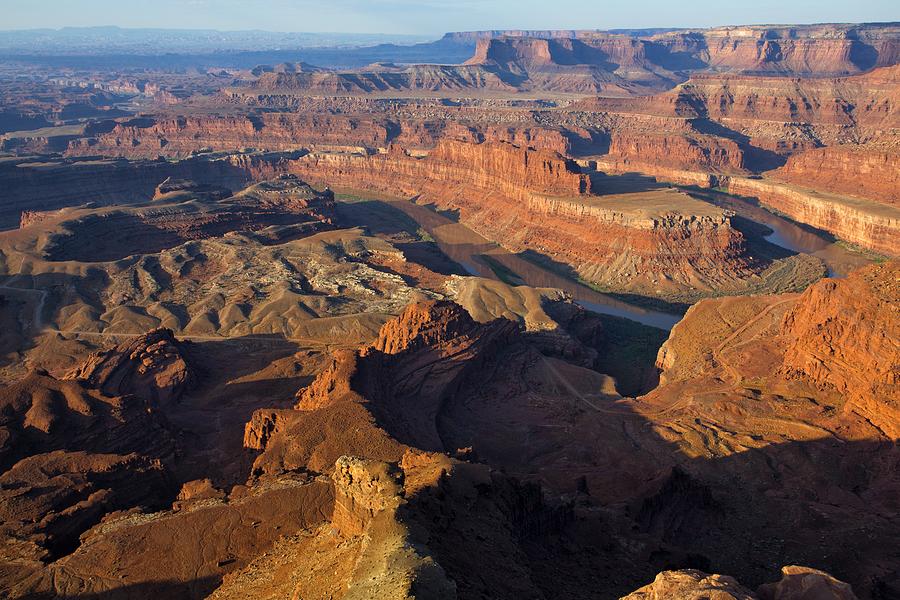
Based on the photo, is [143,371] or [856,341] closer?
[856,341]

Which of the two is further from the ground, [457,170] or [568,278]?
[457,170]

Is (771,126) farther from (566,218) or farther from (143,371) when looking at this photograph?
(143,371)

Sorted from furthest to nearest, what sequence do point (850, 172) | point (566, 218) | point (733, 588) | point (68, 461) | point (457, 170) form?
point (457, 170), point (850, 172), point (566, 218), point (68, 461), point (733, 588)

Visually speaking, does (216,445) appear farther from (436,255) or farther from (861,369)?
(436,255)

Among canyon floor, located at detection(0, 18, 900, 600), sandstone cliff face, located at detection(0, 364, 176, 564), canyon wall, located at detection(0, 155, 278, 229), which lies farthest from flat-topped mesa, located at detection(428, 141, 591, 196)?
sandstone cliff face, located at detection(0, 364, 176, 564)

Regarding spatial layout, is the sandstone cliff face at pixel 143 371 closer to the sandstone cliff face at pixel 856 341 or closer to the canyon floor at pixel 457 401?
the canyon floor at pixel 457 401

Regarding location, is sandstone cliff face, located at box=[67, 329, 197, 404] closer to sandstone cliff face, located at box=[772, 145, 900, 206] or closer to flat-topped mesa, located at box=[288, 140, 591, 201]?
flat-topped mesa, located at box=[288, 140, 591, 201]

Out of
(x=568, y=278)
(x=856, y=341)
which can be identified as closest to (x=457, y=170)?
(x=568, y=278)
